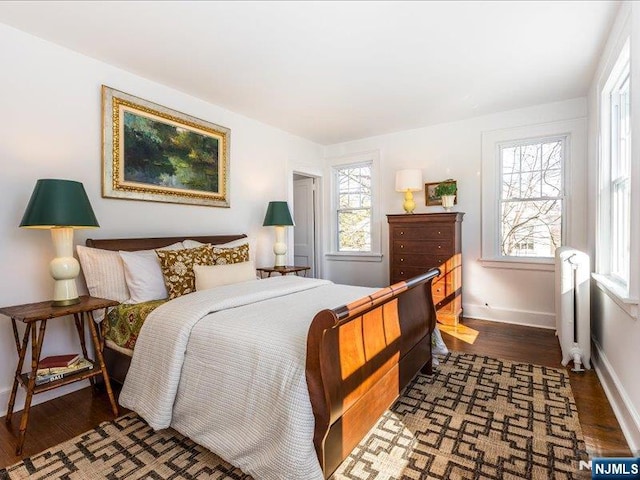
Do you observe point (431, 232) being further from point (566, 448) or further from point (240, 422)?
point (240, 422)

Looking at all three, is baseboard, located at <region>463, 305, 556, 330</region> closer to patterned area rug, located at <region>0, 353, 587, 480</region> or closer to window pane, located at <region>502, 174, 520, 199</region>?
window pane, located at <region>502, 174, 520, 199</region>

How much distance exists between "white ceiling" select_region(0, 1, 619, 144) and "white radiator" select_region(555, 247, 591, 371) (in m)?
1.65

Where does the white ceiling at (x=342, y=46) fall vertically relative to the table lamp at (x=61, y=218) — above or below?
above

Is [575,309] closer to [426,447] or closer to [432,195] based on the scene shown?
[426,447]

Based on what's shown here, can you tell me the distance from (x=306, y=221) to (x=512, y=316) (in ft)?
10.4

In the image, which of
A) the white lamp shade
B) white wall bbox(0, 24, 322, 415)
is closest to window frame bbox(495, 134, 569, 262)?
the white lamp shade

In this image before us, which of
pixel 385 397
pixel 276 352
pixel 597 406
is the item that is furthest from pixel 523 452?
pixel 276 352

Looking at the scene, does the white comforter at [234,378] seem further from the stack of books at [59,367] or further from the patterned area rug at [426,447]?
the stack of books at [59,367]

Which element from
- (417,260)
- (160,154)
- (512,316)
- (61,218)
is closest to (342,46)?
(160,154)

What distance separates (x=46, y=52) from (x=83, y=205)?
123 centimetres

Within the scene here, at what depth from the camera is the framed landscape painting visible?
109 inches

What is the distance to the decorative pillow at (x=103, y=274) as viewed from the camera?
241 centimetres

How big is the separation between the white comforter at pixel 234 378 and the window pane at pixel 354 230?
9.54 feet

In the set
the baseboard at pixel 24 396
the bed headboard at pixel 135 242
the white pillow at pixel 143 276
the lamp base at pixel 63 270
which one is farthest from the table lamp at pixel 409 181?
the baseboard at pixel 24 396
